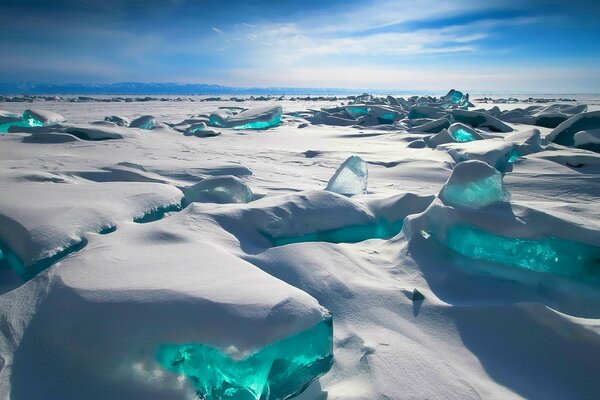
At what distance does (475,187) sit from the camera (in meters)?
1.49

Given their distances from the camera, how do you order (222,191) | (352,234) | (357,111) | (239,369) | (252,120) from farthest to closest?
(357,111)
(252,120)
(222,191)
(352,234)
(239,369)

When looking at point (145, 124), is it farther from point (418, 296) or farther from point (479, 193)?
point (418, 296)

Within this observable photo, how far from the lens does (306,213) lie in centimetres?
159

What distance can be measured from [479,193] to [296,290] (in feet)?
Result: 3.11

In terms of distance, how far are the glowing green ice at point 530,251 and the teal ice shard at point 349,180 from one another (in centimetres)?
81

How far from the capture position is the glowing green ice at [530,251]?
48.7 inches

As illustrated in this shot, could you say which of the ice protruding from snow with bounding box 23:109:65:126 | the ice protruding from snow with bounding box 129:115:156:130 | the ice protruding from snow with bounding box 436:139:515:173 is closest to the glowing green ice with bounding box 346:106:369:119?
the ice protruding from snow with bounding box 129:115:156:130

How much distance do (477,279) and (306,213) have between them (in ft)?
2.27

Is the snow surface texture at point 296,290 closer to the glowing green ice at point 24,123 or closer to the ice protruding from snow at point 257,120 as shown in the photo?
the glowing green ice at point 24,123

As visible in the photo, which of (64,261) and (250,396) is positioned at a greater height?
(64,261)

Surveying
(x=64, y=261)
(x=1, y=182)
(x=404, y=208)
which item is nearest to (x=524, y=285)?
(x=404, y=208)

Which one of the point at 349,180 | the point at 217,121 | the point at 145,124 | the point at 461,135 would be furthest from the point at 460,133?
the point at 145,124

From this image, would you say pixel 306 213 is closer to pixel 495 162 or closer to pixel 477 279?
pixel 477 279

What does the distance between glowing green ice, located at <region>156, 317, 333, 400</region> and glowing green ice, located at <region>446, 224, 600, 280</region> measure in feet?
2.72
